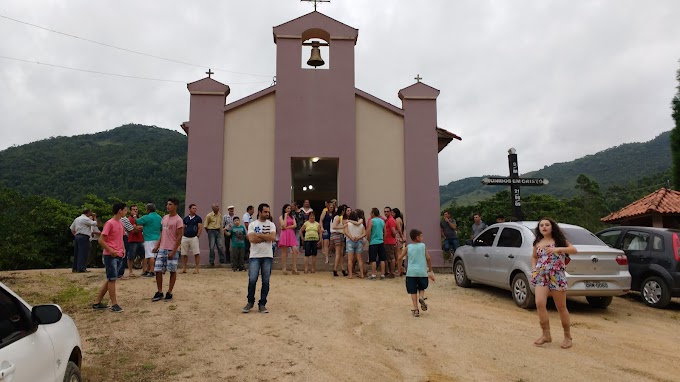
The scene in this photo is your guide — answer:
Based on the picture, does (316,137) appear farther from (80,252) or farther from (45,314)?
(45,314)

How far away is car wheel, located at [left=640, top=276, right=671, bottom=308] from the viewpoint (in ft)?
28.0

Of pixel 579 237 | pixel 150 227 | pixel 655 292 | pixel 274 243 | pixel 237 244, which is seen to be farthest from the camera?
pixel 237 244

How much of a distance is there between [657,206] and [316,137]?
435 inches

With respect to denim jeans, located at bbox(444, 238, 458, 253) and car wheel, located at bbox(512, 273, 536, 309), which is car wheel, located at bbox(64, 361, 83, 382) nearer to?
car wheel, located at bbox(512, 273, 536, 309)

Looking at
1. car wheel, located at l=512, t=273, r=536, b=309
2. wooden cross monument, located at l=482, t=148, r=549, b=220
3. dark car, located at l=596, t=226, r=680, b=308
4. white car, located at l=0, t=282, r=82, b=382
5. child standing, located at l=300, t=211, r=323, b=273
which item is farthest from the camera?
wooden cross monument, located at l=482, t=148, r=549, b=220

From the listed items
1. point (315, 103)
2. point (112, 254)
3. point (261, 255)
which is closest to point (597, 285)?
point (261, 255)

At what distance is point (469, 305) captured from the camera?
28.1 ft

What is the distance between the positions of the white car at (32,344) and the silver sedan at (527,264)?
7201 mm

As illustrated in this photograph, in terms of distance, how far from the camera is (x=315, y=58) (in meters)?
15.0

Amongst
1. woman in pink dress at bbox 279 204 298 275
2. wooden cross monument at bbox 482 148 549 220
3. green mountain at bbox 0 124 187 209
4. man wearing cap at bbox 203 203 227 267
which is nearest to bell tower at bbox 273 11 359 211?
man wearing cap at bbox 203 203 227 267

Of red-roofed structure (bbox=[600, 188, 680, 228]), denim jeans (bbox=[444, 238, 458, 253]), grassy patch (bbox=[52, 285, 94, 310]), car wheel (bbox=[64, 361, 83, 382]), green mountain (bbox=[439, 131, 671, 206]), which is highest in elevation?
green mountain (bbox=[439, 131, 671, 206])

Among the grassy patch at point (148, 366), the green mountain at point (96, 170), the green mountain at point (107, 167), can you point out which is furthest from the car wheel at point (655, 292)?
the green mountain at point (96, 170)

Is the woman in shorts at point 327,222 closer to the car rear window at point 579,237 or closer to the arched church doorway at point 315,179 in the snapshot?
the arched church doorway at point 315,179

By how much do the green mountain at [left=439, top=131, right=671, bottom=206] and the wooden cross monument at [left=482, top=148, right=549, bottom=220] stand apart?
58350 millimetres
